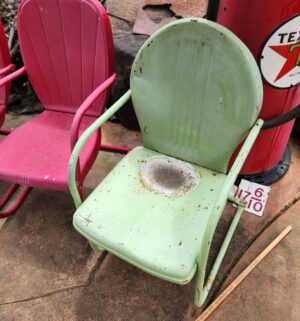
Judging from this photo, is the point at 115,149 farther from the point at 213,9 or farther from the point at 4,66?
the point at 213,9

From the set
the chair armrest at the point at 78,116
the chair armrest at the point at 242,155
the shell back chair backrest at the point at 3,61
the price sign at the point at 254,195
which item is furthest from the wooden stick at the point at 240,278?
the shell back chair backrest at the point at 3,61

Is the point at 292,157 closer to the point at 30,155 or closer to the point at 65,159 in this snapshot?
the point at 65,159

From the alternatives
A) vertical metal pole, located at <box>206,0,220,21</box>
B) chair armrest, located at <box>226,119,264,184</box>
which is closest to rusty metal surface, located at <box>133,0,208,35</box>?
vertical metal pole, located at <box>206,0,220,21</box>

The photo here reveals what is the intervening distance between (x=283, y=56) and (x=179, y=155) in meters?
0.60

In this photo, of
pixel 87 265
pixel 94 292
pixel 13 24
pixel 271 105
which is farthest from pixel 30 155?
pixel 13 24

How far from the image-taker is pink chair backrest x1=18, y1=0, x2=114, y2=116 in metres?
1.45

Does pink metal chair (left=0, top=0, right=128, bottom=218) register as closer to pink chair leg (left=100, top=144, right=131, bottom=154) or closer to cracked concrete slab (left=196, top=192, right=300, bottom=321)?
pink chair leg (left=100, top=144, right=131, bottom=154)

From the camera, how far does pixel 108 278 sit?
156 cm

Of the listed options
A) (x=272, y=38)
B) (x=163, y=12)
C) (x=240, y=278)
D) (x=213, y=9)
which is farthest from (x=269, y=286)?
(x=163, y=12)

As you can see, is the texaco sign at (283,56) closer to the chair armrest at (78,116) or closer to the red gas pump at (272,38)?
the red gas pump at (272,38)

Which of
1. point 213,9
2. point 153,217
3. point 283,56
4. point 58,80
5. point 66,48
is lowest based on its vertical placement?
point 153,217

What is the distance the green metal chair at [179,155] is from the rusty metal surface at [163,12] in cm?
96

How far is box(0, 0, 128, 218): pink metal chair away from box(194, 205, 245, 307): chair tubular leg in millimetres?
617

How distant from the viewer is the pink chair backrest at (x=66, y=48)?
1.45 meters
